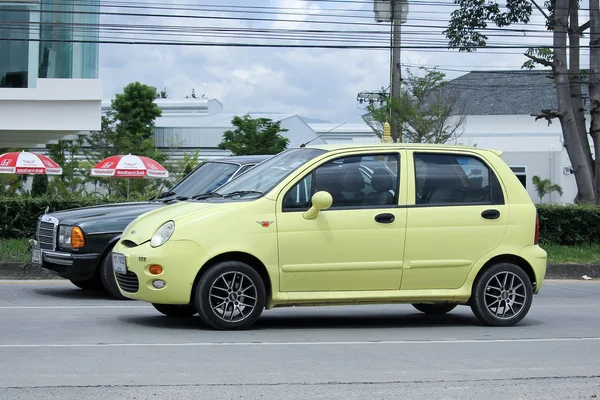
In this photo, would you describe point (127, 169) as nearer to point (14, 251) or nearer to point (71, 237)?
point (14, 251)

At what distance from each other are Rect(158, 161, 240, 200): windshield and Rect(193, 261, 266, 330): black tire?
128 inches

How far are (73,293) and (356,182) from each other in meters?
5.07

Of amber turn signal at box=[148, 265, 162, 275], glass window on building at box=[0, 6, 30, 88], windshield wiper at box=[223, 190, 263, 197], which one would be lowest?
amber turn signal at box=[148, 265, 162, 275]

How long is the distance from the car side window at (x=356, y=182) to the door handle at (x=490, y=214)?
0.91m

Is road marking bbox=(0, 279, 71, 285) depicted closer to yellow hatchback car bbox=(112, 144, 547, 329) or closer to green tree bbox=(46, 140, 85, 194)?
yellow hatchback car bbox=(112, 144, 547, 329)

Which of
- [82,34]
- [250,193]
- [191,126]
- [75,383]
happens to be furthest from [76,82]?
[191,126]

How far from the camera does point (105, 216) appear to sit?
11430 millimetres

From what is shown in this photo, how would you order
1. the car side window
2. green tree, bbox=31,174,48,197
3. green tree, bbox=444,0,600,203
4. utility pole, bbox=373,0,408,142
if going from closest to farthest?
1. the car side window
2. green tree, bbox=444,0,600,203
3. utility pole, bbox=373,0,408,142
4. green tree, bbox=31,174,48,197

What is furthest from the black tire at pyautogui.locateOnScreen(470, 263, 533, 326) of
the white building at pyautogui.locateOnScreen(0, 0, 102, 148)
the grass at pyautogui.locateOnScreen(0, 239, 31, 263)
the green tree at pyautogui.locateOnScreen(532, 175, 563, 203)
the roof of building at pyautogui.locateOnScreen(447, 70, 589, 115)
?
the roof of building at pyautogui.locateOnScreen(447, 70, 589, 115)

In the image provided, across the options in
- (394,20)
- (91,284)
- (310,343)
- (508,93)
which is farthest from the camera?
(508,93)

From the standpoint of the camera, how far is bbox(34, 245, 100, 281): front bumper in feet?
36.9

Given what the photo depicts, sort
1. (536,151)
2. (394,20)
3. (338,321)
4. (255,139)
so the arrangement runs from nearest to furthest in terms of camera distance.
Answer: (338,321)
(394,20)
(255,139)
(536,151)

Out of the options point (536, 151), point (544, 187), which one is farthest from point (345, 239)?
point (536, 151)

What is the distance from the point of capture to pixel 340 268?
884 centimetres
